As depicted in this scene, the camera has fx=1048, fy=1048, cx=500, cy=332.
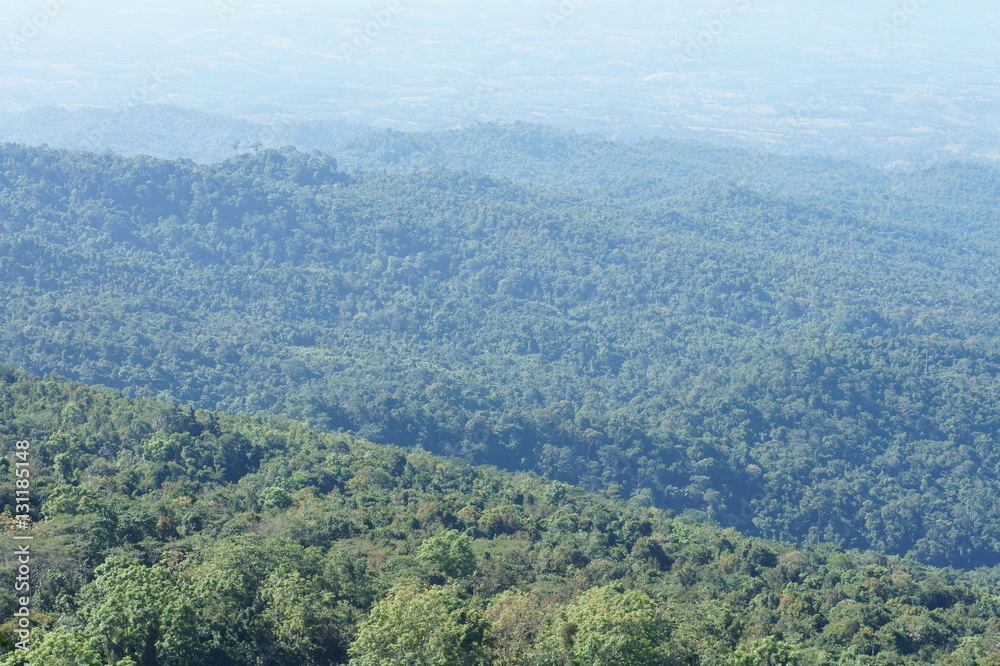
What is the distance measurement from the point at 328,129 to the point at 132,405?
5961 inches

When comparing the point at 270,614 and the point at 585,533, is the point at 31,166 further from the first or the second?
the point at 270,614

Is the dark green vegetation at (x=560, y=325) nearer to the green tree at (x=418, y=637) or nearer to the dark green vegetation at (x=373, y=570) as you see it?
the dark green vegetation at (x=373, y=570)

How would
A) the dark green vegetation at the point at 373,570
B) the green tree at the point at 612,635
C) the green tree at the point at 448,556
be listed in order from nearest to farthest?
the green tree at the point at 612,635
the dark green vegetation at the point at 373,570
the green tree at the point at 448,556

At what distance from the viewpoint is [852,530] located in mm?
66188

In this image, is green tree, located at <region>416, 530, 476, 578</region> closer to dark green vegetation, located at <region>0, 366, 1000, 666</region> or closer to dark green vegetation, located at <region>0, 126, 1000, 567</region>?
dark green vegetation, located at <region>0, 366, 1000, 666</region>

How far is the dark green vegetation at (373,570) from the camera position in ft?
80.8

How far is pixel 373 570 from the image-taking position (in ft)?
105

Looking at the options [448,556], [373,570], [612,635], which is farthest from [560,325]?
[612,635]

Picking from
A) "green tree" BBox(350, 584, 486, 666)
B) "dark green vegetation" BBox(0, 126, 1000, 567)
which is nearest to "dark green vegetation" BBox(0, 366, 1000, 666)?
"green tree" BBox(350, 584, 486, 666)

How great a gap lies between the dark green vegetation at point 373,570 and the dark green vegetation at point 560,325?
57.8 feet

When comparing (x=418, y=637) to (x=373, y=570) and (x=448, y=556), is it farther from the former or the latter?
(x=448, y=556)

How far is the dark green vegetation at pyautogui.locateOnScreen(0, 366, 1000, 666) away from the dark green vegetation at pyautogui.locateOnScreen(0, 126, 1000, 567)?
57.8ft

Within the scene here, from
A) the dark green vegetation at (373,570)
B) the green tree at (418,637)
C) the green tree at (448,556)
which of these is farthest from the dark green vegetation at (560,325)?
→ the green tree at (418,637)

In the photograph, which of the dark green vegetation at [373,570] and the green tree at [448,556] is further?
the green tree at [448,556]
